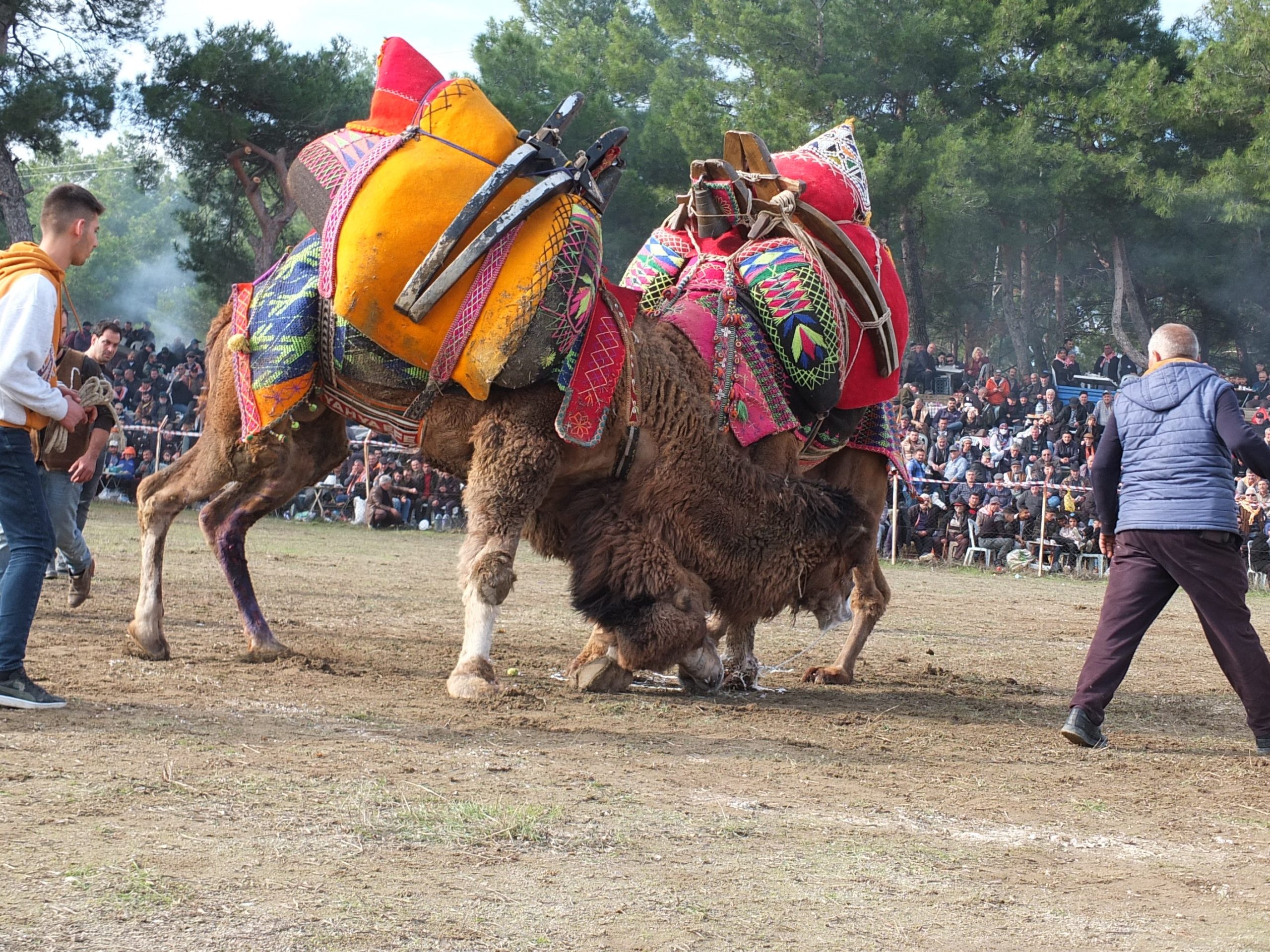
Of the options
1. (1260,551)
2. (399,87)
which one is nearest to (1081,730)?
(399,87)

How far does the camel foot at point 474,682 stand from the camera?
6.30 meters

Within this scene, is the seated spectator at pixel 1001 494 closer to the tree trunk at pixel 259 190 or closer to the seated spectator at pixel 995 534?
the seated spectator at pixel 995 534

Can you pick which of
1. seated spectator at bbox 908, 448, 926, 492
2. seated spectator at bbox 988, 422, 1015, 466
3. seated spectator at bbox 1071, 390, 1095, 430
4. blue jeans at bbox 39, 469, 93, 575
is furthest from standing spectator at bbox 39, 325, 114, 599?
seated spectator at bbox 1071, 390, 1095, 430

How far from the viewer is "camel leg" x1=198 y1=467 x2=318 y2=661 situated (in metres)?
7.38

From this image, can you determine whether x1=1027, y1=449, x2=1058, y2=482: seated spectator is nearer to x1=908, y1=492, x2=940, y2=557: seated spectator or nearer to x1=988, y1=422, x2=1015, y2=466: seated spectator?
x1=988, y1=422, x2=1015, y2=466: seated spectator

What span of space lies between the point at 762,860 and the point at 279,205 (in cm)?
3352

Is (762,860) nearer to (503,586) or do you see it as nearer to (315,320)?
(503,586)

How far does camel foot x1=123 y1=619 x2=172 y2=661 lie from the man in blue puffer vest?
4580mm

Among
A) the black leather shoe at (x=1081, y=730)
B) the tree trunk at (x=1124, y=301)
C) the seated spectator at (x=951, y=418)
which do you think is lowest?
the black leather shoe at (x=1081, y=730)

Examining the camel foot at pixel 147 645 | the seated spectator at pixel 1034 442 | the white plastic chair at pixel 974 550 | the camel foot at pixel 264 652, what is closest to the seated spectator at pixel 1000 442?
the seated spectator at pixel 1034 442

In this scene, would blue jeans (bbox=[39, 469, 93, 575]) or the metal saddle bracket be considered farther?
blue jeans (bbox=[39, 469, 93, 575])

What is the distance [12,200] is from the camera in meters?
28.0

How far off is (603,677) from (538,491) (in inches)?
45.1

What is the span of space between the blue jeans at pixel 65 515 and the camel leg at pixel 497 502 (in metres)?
3.37
